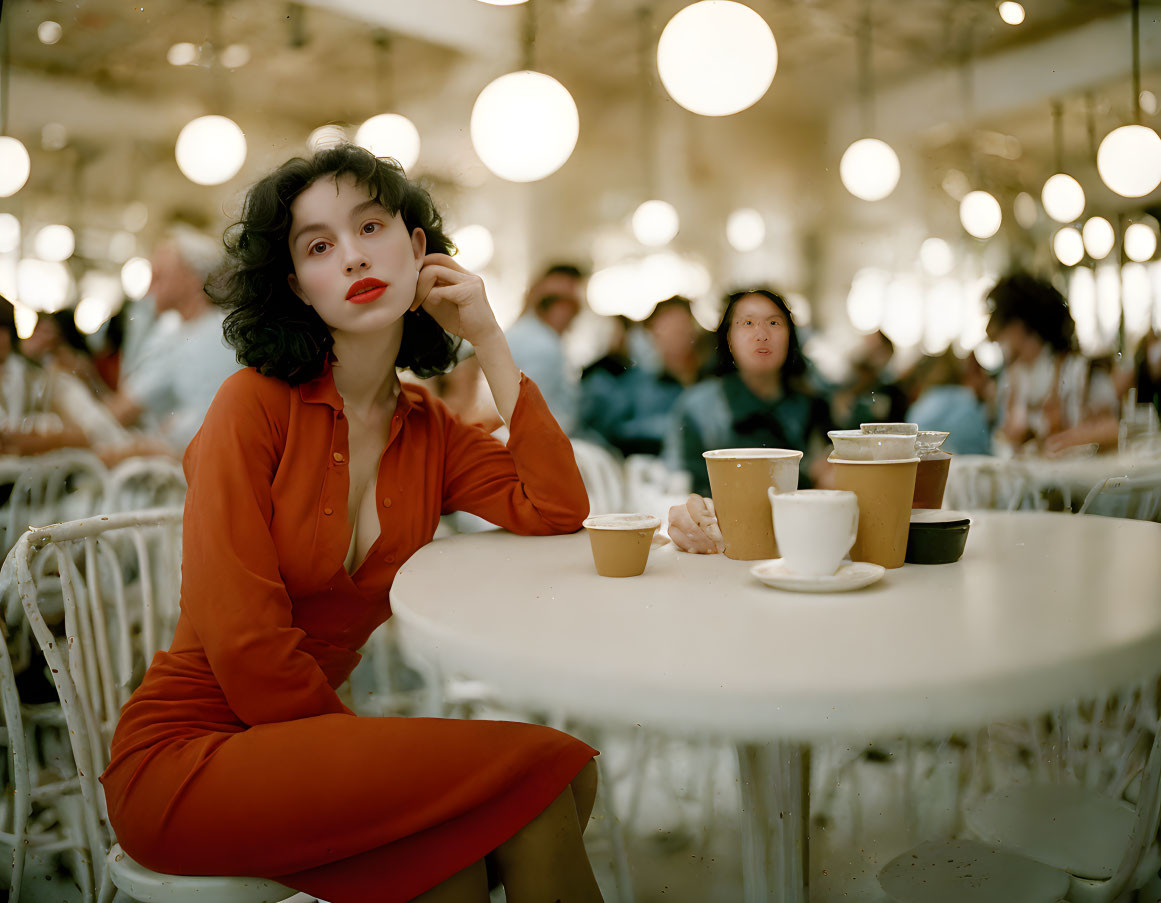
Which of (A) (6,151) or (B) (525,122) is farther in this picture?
(A) (6,151)

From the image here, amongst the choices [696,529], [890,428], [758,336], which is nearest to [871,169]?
[758,336]

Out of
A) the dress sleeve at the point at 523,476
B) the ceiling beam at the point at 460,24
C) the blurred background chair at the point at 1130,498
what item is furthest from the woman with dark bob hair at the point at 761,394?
the ceiling beam at the point at 460,24

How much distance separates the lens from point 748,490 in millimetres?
846

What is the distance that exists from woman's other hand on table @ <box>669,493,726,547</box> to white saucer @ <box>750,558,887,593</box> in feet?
0.55

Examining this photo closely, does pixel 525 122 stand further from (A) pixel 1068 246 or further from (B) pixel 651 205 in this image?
(A) pixel 1068 246

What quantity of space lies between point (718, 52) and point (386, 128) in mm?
1096

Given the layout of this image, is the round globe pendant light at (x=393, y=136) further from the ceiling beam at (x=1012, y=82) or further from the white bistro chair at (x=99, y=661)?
the white bistro chair at (x=99, y=661)

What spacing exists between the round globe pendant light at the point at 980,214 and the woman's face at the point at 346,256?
163 cm

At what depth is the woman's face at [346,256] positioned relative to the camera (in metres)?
1.03

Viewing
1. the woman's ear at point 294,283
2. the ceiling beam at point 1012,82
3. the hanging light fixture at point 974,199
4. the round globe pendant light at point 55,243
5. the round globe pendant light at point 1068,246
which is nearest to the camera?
the woman's ear at point 294,283

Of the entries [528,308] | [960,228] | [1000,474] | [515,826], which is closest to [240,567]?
[515,826]

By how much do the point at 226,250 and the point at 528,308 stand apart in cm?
157

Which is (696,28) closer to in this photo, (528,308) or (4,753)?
(528,308)

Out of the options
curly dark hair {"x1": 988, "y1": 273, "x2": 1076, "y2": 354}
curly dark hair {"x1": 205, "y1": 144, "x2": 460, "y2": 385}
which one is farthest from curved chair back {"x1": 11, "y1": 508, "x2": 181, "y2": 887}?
curly dark hair {"x1": 988, "y1": 273, "x2": 1076, "y2": 354}
